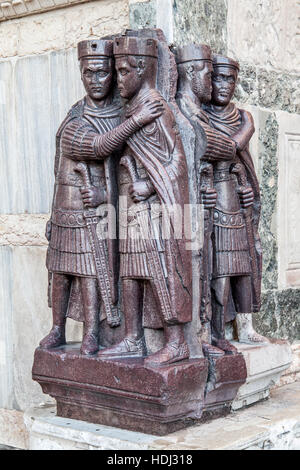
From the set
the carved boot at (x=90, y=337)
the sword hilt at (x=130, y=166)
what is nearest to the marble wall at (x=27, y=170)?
the carved boot at (x=90, y=337)

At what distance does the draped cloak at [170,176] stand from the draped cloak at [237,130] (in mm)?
286

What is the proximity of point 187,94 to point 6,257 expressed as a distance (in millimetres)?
1248

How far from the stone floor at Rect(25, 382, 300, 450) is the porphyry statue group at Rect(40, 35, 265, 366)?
0.84ft

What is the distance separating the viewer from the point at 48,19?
352 centimetres

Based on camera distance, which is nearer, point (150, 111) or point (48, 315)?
point (150, 111)

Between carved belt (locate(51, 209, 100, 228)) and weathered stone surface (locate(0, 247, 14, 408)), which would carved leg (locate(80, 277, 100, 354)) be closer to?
carved belt (locate(51, 209, 100, 228))

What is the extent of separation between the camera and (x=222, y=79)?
3074mm

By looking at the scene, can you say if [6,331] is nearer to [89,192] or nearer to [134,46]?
[89,192]

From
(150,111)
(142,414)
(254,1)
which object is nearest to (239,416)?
(142,414)

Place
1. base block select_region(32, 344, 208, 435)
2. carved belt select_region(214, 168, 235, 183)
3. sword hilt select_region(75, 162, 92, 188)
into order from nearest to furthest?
base block select_region(32, 344, 208, 435) < sword hilt select_region(75, 162, 92, 188) < carved belt select_region(214, 168, 235, 183)

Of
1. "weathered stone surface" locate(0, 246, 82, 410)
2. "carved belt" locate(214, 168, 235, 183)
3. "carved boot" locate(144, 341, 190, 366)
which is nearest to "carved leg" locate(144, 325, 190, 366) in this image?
"carved boot" locate(144, 341, 190, 366)

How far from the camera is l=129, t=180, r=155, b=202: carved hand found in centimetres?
281

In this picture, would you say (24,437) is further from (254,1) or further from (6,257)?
(254,1)

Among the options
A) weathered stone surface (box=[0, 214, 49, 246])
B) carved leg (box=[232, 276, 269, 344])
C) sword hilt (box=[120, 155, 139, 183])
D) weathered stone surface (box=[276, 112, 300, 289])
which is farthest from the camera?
weathered stone surface (box=[276, 112, 300, 289])
